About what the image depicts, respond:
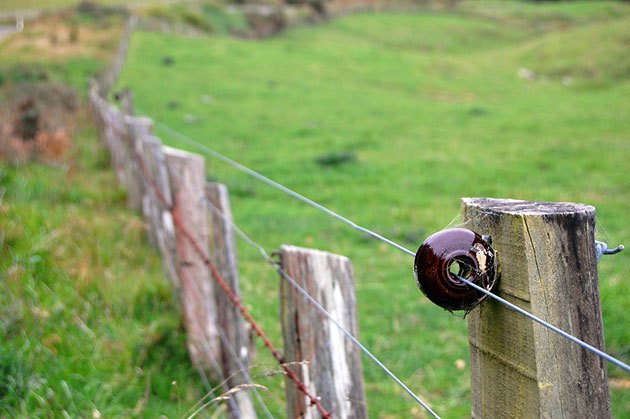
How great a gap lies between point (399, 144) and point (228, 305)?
11.3 m

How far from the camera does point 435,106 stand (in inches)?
811

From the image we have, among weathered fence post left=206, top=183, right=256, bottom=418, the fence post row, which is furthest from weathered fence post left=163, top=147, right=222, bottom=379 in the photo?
weathered fence post left=206, top=183, right=256, bottom=418

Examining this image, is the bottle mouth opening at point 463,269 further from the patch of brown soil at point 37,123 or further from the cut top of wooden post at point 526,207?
the patch of brown soil at point 37,123

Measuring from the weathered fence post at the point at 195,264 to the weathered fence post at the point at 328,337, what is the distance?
1674 mm

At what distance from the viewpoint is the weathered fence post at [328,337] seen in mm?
2125

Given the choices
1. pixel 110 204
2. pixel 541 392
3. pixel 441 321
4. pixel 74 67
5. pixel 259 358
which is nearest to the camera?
Result: pixel 541 392

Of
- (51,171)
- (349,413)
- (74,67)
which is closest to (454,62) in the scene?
(74,67)

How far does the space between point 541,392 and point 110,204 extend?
23.1 ft

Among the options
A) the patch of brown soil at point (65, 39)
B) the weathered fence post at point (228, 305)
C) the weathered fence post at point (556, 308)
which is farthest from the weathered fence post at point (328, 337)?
the patch of brown soil at point (65, 39)

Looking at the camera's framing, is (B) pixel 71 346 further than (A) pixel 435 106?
No

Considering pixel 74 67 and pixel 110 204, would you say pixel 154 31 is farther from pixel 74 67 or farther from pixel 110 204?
pixel 110 204

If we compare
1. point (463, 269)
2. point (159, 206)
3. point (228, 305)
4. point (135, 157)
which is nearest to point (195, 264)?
point (228, 305)

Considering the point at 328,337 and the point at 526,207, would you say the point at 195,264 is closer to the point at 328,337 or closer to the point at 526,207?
the point at 328,337

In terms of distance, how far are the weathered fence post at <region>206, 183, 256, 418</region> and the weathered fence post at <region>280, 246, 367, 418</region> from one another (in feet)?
3.61
